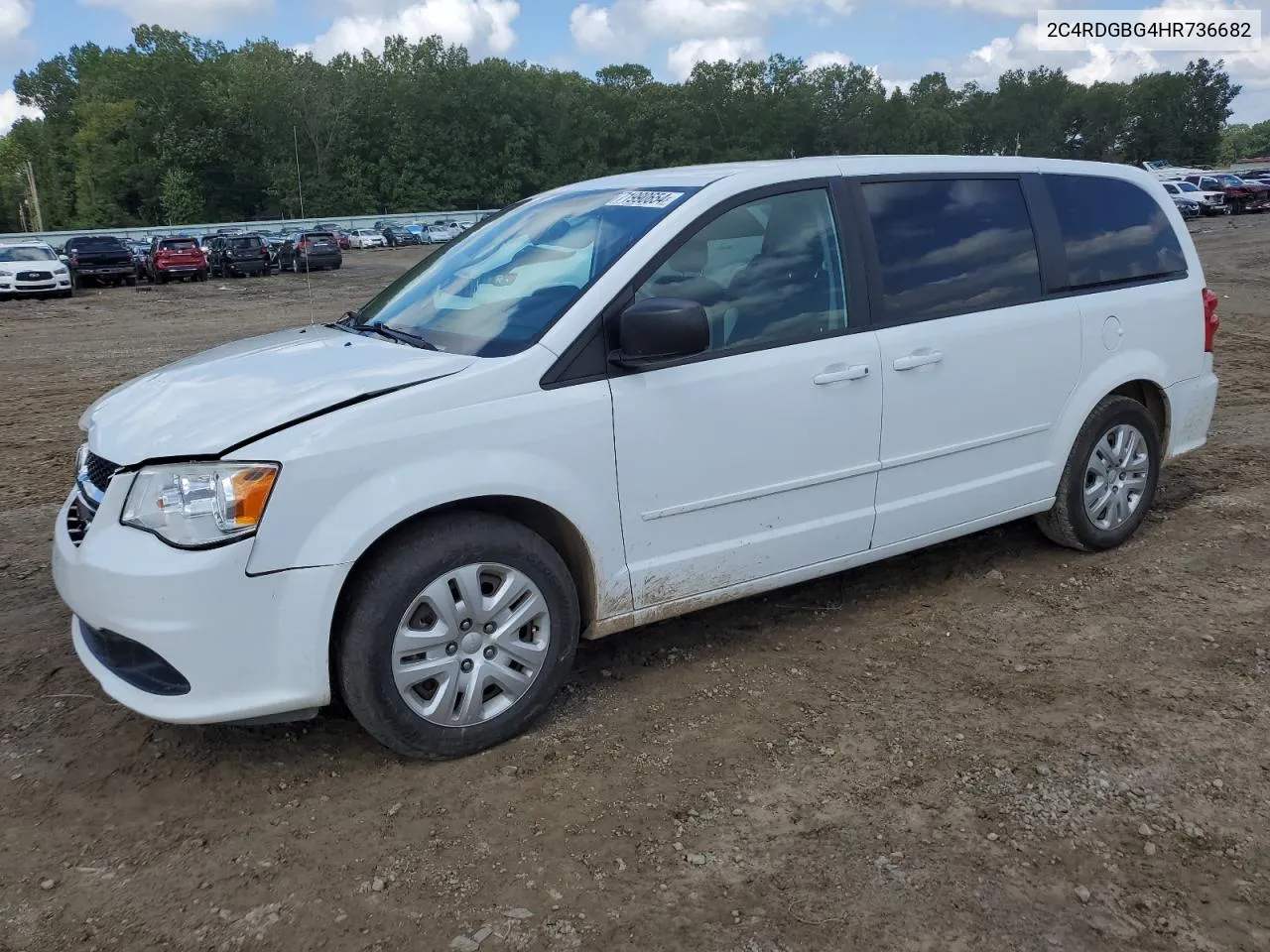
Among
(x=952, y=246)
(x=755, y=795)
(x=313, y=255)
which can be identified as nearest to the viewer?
(x=755, y=795)

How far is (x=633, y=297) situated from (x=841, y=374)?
891mm

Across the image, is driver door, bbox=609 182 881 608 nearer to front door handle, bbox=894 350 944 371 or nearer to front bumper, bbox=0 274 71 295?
front door handle, bbox=894 350 944 371

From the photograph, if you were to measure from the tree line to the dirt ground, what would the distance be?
7425 centimetres

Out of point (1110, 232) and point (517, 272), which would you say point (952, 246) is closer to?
point (1110, 232)

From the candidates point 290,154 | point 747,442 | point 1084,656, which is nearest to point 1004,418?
point 1084,656

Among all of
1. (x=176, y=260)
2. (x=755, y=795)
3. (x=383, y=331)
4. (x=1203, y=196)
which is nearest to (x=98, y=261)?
(x=176, y=260)

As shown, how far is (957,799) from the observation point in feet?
10.2

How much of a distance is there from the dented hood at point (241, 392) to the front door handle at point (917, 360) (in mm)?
1692

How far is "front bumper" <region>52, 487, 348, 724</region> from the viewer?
2963 mm

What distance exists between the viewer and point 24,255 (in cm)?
2617

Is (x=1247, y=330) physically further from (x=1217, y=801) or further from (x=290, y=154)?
(x=290, y=154)

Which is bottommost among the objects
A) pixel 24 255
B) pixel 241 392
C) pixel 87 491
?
pixel 87 491

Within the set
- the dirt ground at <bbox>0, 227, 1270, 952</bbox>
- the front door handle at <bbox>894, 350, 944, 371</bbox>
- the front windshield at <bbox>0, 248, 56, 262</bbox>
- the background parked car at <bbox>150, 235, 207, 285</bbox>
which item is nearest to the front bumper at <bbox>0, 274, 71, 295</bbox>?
the front windshield at <bbox>0, 248, 56, 262</bbox>

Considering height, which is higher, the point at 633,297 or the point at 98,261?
the point at 98,261
